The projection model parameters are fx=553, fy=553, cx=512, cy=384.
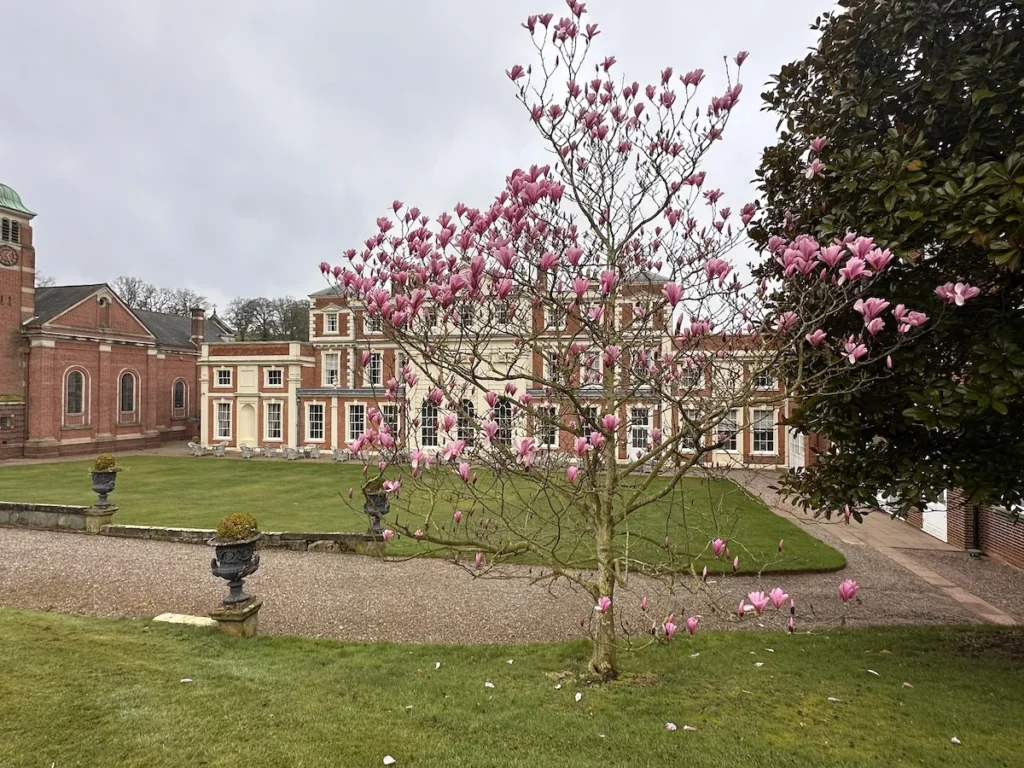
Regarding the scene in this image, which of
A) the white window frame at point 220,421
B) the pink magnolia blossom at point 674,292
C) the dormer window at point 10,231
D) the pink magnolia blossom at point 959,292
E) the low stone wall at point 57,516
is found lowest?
the low stone wall at point 57,516

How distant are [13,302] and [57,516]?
23.2m

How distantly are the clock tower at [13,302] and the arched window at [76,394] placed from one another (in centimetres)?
193

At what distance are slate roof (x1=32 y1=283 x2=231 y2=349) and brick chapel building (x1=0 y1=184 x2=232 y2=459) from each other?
9 centimetres

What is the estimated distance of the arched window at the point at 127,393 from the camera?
3316 centimetres

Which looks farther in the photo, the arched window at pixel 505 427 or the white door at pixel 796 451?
the white door at pixel 796 451

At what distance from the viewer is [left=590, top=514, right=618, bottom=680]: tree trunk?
208 inches

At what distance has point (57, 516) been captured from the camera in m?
12.9

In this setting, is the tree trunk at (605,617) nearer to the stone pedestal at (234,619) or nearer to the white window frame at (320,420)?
the stone pedestal at (234,619)

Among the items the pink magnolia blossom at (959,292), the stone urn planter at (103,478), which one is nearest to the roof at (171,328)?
the stone urn planter at (103,478)

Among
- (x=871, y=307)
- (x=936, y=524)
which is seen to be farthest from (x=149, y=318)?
(x=871, y=307)

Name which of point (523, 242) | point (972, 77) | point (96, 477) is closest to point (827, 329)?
point (972, 77)

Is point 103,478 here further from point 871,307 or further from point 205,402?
point 205,402

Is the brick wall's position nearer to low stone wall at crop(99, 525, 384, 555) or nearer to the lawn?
the lawn

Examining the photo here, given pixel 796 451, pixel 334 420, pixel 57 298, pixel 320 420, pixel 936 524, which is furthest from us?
pixel 57 298
